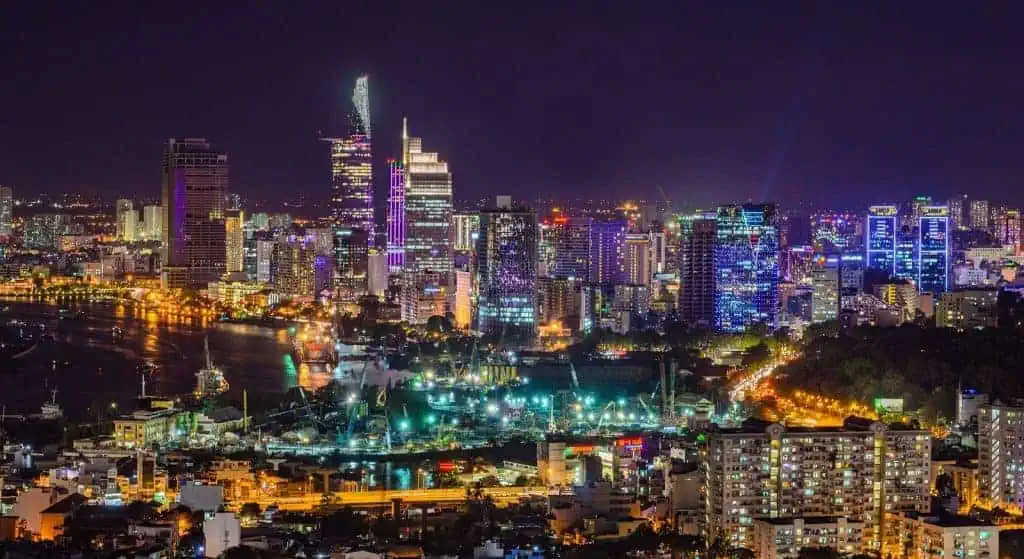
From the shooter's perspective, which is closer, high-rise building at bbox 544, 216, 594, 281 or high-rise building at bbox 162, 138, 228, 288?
high-rise building at bbox 544, 216, 594, 281

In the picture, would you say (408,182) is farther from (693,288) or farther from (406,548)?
(406,548)

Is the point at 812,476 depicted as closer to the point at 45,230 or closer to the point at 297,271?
the point at 297,271

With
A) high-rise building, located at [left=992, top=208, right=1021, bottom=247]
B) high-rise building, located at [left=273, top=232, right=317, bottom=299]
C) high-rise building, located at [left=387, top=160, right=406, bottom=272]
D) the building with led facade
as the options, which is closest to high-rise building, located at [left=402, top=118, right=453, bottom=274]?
high-rise building, located at [left=387, top=160, right=406, bottom=272]

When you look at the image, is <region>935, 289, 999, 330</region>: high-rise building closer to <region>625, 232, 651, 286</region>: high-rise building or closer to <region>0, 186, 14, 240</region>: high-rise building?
<region>625, 232, 651, 286</region>: high-rise building

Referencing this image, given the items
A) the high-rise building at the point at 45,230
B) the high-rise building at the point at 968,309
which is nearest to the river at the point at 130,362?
Result: the high-rise building at the point at 968,309

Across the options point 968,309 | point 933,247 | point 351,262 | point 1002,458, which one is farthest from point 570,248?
point 1002,458
